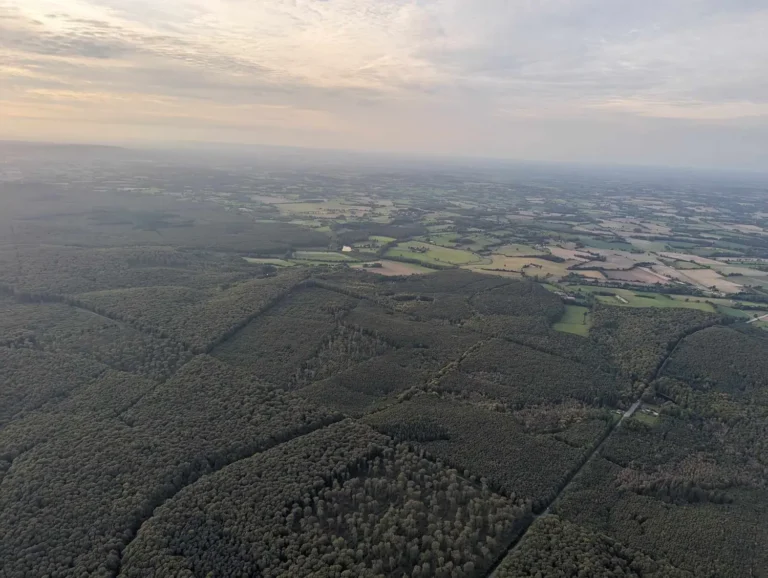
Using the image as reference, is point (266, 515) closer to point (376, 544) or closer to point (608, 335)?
point (376, 544)

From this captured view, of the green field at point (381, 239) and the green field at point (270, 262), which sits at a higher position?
the green field at point (381, 239)

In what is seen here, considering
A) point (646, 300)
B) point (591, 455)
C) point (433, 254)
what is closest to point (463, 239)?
point (433, 254)

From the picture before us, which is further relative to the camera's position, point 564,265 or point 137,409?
point 564,265

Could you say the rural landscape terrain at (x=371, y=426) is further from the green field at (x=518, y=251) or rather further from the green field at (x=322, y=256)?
the green field at (x=518, y=251)

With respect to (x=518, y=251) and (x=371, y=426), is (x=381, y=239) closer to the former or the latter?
(x=518, y=251)

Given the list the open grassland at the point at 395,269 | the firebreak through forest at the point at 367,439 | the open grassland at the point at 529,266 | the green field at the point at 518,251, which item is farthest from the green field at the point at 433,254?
the firebreak through forest at the point at 367,439

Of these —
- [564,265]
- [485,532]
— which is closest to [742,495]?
[485,532]
